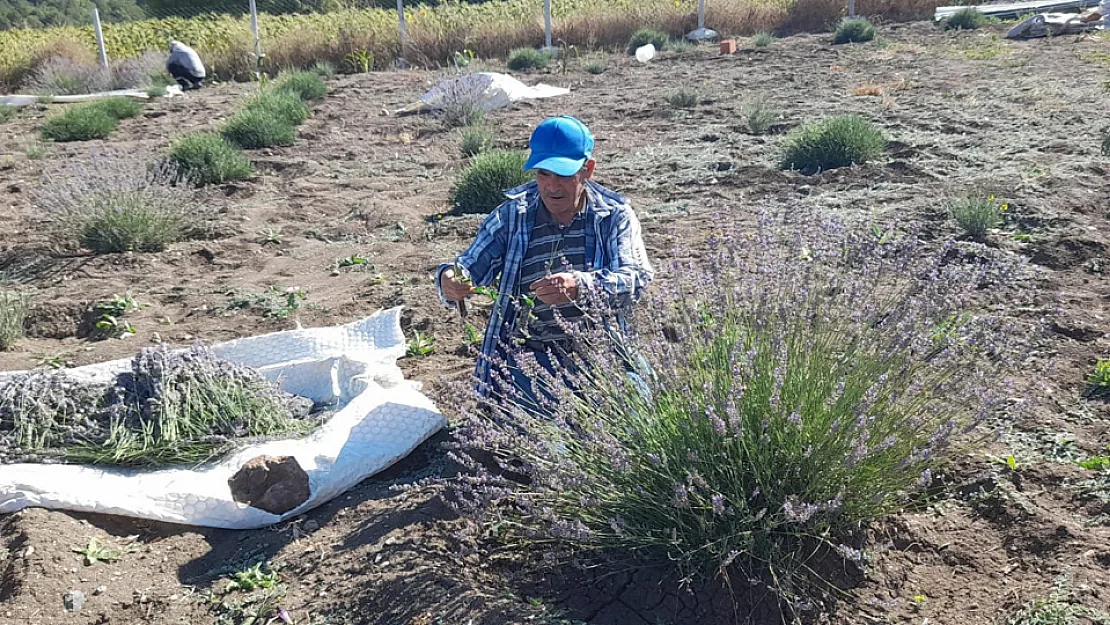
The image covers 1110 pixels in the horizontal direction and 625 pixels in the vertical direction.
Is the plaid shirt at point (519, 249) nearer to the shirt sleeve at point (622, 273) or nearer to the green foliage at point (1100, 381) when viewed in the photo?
the shirt sleeve at point (622, 273)

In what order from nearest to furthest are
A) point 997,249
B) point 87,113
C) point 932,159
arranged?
1. point 997,249
2. point 932,159
3. point 87,113

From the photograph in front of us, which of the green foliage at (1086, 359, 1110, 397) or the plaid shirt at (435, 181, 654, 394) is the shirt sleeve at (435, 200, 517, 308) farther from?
the green foliage at (1086, 359, 1110, 397)

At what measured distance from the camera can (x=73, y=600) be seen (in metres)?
2.54

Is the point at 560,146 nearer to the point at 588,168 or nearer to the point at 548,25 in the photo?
the point at 588,168

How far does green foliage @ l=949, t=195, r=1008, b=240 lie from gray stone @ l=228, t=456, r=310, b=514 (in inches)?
139

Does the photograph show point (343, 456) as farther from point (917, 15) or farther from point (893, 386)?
point (917, 15)

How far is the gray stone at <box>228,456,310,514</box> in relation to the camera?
2982mm

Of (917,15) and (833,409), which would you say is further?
(917,15)

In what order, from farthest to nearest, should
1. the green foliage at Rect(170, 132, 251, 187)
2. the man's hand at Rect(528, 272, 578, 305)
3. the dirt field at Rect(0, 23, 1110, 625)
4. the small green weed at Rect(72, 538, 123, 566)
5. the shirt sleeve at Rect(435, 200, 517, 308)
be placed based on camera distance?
the green foliage at Rect(170, 132, 251, 187), the shirt sleeve at Rect(435, 200, 517, 308), the small green weed at Rect(72, 538, 123, 566), the man's hand at Rect(528, 272, 578, 305), the dirt field at Rect(0, 23, 1110, 625)

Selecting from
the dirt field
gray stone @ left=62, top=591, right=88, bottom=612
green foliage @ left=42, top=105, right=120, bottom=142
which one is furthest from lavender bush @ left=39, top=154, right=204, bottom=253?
green foliage @ left=42, top=105, right=120, bottom=142

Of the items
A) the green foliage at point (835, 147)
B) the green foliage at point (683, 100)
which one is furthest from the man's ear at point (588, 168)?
the green foliage at point (683, 100)

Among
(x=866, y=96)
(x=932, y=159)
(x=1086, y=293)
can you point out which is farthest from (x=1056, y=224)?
(x=866, y=96)

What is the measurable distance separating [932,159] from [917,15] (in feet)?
40.6

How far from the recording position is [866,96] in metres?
9.02
